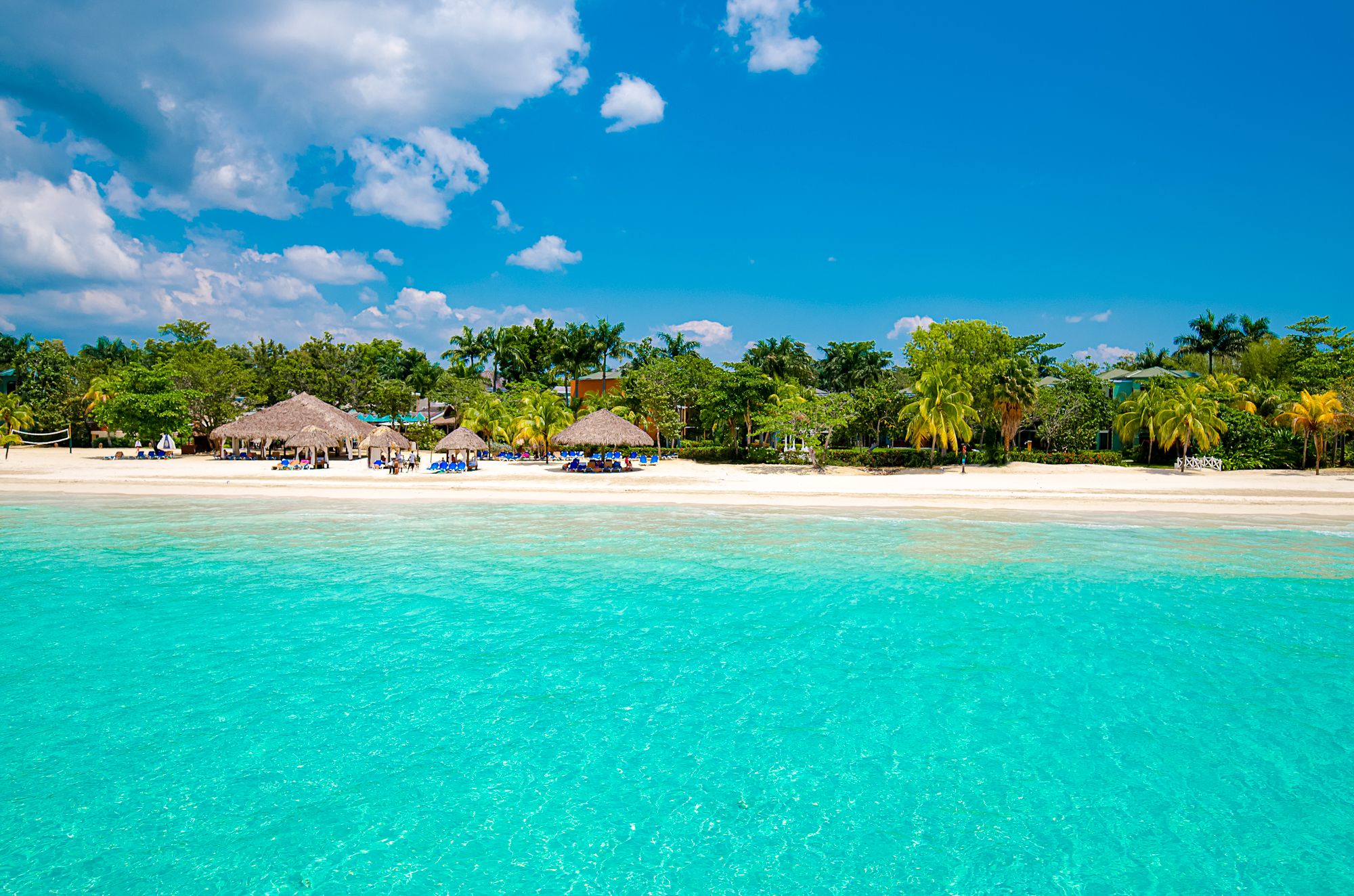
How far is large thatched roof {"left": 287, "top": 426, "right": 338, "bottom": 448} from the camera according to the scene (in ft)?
115

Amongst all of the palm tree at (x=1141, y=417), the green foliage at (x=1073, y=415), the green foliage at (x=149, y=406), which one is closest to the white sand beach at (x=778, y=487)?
the palm tree at (x=1141, y=417)

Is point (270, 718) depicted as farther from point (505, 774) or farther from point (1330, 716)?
point (1330, 716)

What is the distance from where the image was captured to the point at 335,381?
160ft

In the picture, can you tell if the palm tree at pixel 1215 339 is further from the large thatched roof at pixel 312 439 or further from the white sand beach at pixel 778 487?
the large thatched roof at pixel 312 439

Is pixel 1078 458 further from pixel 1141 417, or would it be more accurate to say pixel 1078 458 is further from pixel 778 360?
pixel 778 360

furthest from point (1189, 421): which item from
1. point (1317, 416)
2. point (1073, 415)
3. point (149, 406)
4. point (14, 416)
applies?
point (14, 416)

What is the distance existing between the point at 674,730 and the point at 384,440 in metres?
36.1

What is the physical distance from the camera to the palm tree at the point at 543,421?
40750 millimetres

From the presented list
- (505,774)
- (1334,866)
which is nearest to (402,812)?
(505,774)

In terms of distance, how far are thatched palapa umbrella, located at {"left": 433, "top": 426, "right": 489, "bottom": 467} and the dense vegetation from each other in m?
6.57

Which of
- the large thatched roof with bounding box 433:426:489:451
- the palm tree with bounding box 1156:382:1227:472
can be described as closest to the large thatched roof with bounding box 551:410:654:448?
the large thatched roof with bounding box 433:426:489:451

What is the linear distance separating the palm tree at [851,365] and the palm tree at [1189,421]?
26.5m

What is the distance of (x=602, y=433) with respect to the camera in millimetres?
32938

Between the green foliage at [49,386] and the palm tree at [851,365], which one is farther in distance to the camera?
the palm tree at [851,365]
